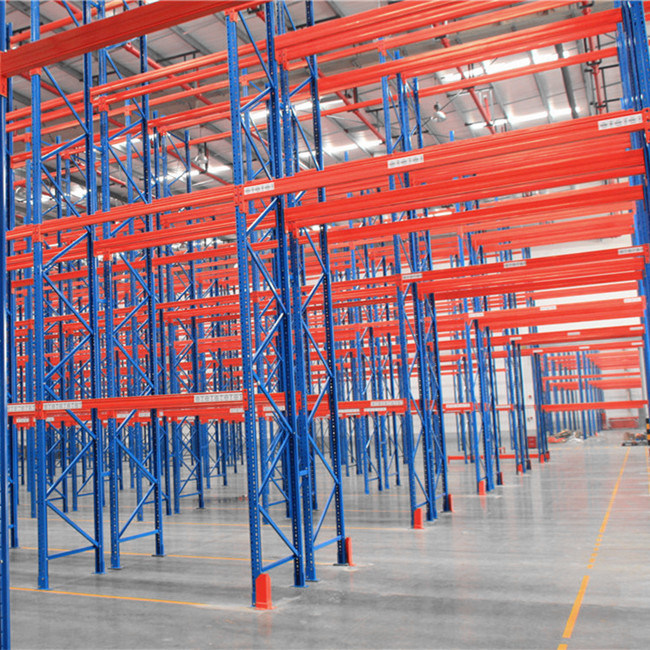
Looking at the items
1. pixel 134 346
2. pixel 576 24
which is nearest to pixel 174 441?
pixel 134 346

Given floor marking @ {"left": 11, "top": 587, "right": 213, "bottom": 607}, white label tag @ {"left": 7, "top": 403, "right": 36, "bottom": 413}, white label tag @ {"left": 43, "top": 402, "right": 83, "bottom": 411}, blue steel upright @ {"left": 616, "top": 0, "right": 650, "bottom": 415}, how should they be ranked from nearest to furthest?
1. blue steel upright @ {"left": 616, "top": 0, "right": 650, "bottom": 415}
2. floor marking @ {"left": 11, "top": 587, "right": 213, "bottom": 607}
3. white label tag @ {"left": 43, "top": 402, "right": 83, "bottom": 411}
4. white label tag @ {"left": 7, "top": 403, "right": 36, "bottom": 413}

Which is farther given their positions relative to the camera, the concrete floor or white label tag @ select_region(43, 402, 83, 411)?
white label tag @ select_region(43, 402, 83, 411)

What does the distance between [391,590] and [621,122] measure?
5.94 meters

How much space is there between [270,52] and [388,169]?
9.29 feet

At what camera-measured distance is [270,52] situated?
9.12 metres

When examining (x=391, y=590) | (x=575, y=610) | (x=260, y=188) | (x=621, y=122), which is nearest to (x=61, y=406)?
(x=260, y=188)

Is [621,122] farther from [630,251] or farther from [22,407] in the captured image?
[22,407]

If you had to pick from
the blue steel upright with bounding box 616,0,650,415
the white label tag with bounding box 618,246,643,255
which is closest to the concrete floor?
the blue steel upright with bounding box 616,0,650,415

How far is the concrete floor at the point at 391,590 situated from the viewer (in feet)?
22.2

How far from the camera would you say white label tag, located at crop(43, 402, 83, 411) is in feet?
31.1

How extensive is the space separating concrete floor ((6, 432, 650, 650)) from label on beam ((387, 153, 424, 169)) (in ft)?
16.1

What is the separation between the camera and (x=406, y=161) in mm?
7559

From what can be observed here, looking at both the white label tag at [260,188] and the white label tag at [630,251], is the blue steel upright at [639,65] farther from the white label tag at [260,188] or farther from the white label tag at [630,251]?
the white label tag at [260,188]

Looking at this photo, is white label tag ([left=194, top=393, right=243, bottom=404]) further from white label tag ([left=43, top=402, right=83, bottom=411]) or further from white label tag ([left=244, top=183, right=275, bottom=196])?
white label tag ([left=244, top=183, right=275, bottom=196])
